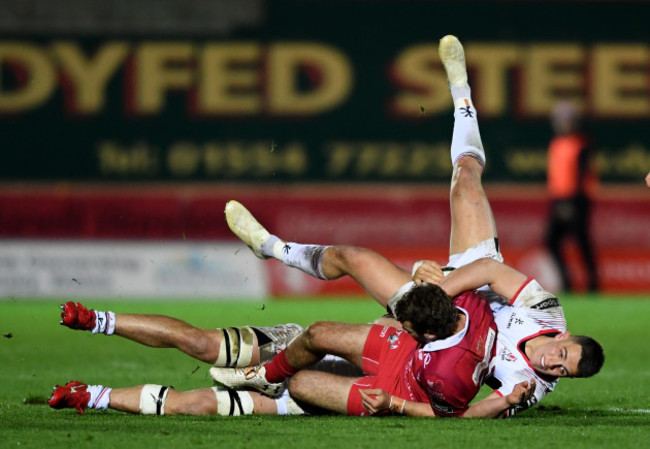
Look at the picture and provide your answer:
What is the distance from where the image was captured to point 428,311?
573 centimetres

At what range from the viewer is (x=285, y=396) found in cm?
639

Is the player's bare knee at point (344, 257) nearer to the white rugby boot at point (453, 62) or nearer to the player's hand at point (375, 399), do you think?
the player's hand at point (375, 399)

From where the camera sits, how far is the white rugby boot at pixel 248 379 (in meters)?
6.32

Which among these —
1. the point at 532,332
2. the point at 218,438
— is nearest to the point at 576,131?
the point at 532,332

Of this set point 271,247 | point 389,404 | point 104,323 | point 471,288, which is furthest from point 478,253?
point 104,323

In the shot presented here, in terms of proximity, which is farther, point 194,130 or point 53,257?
point 194,130

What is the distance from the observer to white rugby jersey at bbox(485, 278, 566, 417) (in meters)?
5.99

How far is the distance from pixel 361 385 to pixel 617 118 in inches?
438

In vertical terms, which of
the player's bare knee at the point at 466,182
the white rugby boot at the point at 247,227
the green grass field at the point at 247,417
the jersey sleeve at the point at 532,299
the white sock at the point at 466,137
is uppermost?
the white sock at the point at 466,137

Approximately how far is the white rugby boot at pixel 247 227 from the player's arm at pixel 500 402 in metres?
1.77

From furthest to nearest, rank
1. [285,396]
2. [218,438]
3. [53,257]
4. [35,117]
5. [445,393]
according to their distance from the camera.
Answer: [35,117] < [53,257] < [285,396] < [445,393] < [218,438]

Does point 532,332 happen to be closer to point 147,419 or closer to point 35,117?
point 147,419

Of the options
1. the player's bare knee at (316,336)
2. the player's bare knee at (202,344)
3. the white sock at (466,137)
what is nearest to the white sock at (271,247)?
the player's bare knee at (202,344)

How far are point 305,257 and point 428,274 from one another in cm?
80
